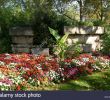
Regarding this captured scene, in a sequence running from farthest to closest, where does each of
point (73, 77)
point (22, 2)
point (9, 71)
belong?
point (22, 2), point (73, 77), point (9, 71)

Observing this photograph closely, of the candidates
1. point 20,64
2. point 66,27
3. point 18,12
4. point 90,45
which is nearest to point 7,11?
point 18,12

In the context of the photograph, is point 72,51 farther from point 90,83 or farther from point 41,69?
point 90,83

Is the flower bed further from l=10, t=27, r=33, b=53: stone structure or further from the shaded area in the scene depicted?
l=10, t=27, r=33, b=53: stone structure

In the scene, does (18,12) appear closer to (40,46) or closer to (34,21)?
(34,21)

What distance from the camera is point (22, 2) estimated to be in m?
30.7

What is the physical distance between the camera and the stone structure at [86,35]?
20.0 metres

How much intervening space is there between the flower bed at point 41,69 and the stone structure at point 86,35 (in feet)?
12.0

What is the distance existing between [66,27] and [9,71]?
26.5 feet

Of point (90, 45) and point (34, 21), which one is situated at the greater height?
point (34, 21)

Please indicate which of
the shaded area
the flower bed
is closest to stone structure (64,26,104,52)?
the flower bed

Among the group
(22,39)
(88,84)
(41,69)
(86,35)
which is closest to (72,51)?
(41,69)

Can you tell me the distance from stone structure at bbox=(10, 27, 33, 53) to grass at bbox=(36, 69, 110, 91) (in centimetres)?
615

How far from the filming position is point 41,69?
13352 mm

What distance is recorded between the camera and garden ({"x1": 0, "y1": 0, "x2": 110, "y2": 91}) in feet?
39.5
